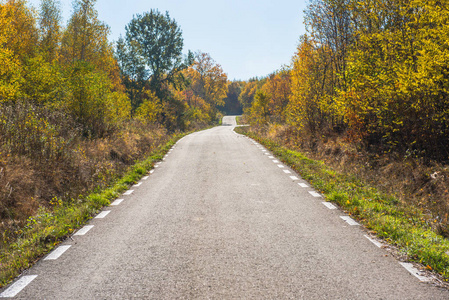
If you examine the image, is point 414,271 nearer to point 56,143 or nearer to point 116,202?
point 116,202

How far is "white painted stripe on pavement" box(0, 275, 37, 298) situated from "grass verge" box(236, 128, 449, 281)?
4.44 metres

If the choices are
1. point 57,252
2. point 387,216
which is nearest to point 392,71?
point 387,216

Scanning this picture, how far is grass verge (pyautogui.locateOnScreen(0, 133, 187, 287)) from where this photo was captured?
4145 millimetres

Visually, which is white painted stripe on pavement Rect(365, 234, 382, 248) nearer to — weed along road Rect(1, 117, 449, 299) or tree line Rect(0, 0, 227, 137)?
weed along road Rect(1, 117, 449, 299)

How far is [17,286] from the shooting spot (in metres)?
3.58

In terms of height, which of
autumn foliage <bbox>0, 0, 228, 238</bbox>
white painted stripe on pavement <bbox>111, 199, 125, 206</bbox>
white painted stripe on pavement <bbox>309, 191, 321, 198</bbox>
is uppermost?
autumn foliage <bbox>0, 0, 228, 238</bbox>

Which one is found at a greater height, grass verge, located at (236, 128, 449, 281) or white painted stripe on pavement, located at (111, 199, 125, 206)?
grass verge, located at (236, 128, 449, 281)

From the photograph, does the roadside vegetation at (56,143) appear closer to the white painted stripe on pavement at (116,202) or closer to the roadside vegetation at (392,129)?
the white painted stripe on pavement at (116,202)

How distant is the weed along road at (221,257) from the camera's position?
338cm

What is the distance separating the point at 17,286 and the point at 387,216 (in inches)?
215

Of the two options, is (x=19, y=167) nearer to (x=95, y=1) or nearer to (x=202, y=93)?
(x=95, y=1)

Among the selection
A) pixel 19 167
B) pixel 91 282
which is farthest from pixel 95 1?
pixel 91 282

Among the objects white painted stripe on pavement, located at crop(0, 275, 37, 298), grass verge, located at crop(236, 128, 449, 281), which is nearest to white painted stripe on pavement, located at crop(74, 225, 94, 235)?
white painted stripe on pavement, located at crop(0, 275, 37, 298)

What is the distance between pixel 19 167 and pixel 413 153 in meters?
10.5
